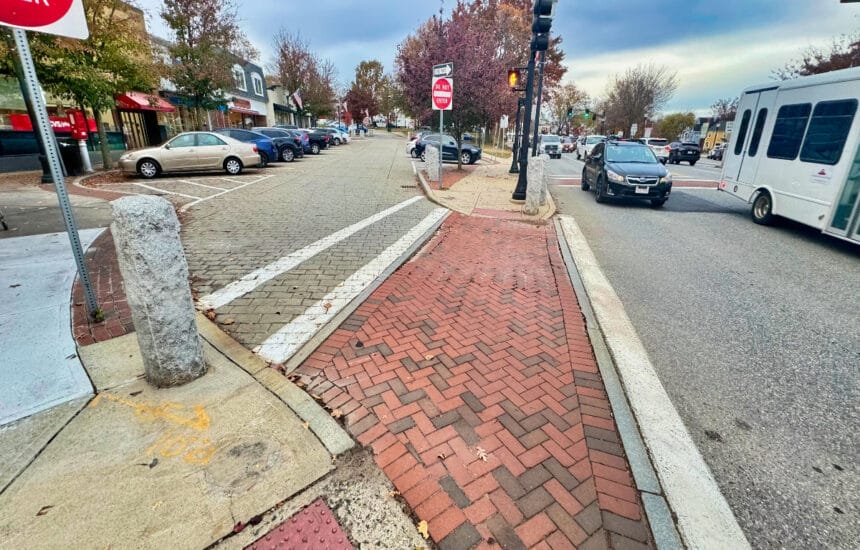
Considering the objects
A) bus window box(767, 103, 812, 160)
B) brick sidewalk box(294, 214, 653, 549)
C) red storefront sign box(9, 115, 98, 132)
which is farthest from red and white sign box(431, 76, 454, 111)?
red storefront sign box(9, 115, 98, 132)

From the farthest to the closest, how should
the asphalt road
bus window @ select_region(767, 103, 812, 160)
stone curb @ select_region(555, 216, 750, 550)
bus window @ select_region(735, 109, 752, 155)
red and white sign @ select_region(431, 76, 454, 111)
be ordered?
red and white sign @ select_region(431, 76, 454, 111), bus window @ select_region(735, 109, 752, 155), bus window @ select_region(767, 103, 812, 160), the asphalt road, stone curb @ select_region(555, 216, 750, 550)

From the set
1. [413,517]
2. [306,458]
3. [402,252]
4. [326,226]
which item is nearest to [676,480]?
[413,517]

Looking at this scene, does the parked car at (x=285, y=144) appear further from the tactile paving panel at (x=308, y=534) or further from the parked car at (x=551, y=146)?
the tactile paving panel at (x=308, y=534)

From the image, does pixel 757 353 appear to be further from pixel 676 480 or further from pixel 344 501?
pixel 344 501

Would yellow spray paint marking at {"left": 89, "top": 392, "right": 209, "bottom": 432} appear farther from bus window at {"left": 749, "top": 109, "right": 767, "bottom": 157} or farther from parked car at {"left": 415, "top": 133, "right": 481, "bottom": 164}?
parked car at {"left": 415, "top": 133, "right": 481, "bottom": 164}

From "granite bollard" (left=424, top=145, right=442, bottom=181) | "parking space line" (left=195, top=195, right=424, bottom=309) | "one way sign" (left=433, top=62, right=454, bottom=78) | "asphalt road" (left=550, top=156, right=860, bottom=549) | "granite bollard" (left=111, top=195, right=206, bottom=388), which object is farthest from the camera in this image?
"granite bollard" (left=424, top=145, right=442, bottom=181)

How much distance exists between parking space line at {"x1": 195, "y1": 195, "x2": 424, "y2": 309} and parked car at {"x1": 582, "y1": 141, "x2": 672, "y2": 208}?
7.03 meters

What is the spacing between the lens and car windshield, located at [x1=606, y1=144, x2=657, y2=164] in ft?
38.7

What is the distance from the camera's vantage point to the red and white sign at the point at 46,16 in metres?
2.91

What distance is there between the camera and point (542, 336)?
4.07 meters

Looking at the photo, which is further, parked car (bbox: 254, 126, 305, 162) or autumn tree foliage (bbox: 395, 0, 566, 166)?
parked car (bbox: 254, 126, 305, 162)

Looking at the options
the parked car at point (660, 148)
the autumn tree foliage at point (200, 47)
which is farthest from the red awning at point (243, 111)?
the parked car at point (660, 148)

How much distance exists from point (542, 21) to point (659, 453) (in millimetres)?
9732

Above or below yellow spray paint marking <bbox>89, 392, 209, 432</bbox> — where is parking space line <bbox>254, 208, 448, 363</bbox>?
below
